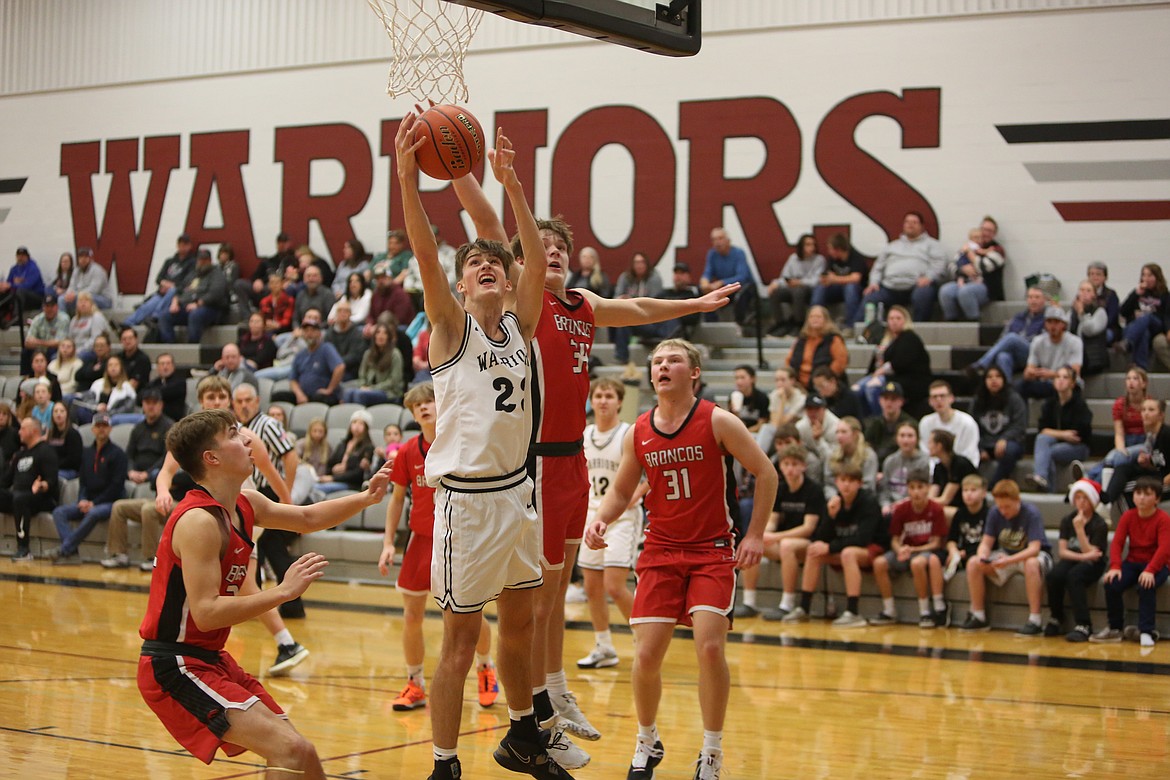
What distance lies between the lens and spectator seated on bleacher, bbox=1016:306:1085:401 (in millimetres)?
12016

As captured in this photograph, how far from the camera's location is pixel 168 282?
18359mm

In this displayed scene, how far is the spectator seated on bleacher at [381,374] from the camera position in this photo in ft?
46.5

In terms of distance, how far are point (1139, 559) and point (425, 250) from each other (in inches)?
285

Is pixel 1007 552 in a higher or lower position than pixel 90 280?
lower

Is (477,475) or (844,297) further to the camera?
(844,297)

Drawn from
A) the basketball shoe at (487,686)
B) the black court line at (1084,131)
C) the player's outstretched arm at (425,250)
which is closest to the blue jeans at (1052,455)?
the black court line at (1084,131)

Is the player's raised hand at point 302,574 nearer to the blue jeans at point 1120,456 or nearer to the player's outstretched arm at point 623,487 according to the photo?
the player's outstretched arm at point 623,487

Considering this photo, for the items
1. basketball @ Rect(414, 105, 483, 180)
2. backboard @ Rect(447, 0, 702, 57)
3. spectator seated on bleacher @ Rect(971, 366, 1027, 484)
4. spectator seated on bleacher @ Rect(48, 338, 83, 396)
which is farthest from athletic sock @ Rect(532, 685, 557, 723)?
spectator seated on bleacher @ Rect(48, 338, 83, 396)

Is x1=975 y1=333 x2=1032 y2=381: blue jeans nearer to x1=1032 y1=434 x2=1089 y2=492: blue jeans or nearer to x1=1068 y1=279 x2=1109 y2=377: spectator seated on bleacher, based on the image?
x1=1068 y1=279 x2=1109 y2=377: spectator seated on bleacher

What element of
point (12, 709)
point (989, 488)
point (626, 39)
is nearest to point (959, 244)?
point (989, 488)

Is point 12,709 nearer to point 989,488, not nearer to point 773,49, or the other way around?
point 989,488

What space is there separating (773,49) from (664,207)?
251 cm

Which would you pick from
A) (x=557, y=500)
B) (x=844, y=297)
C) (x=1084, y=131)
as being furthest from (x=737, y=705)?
(x=1084, y=131)

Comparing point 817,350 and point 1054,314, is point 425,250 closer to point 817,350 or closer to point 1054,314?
point 817,350
